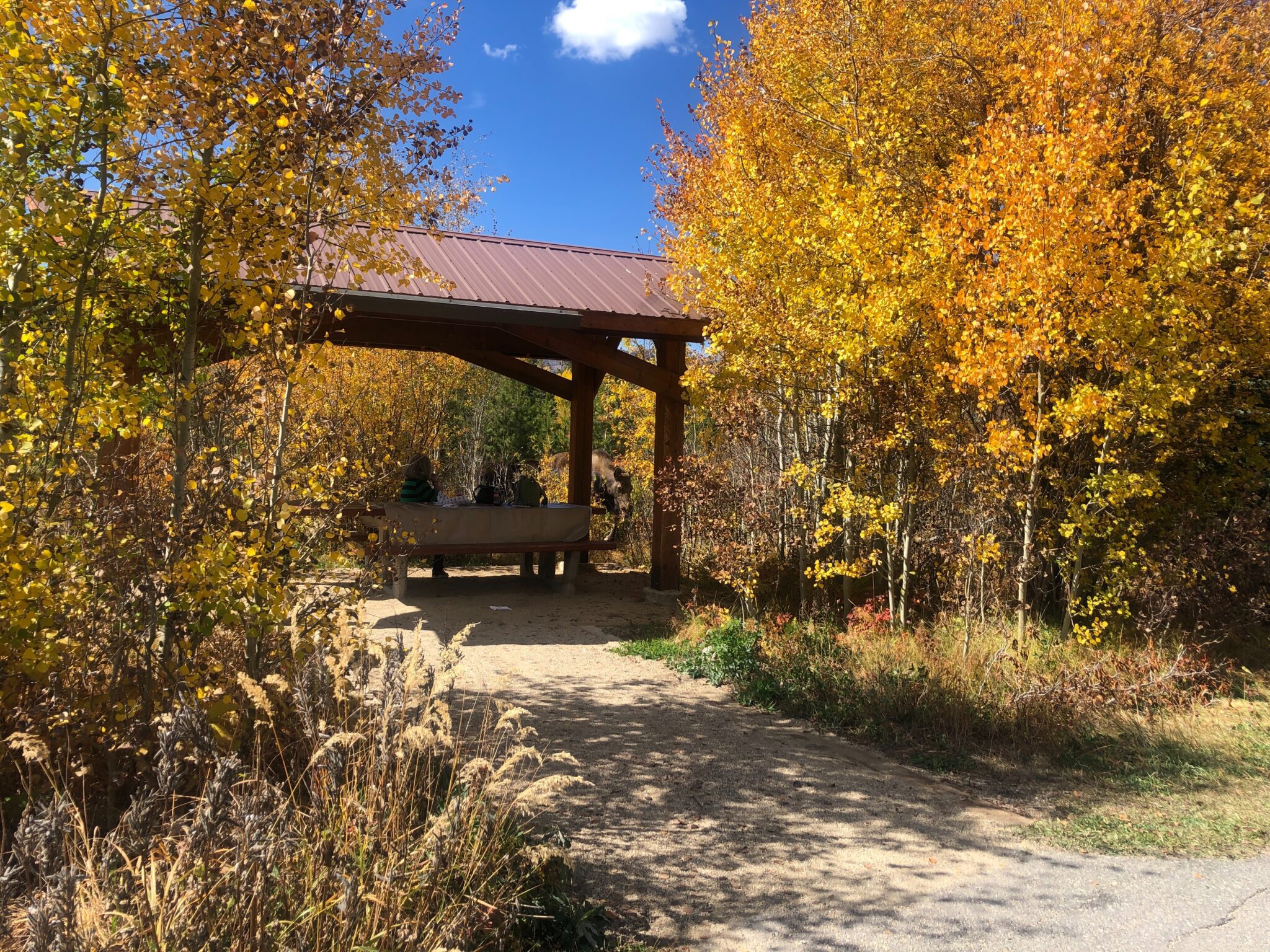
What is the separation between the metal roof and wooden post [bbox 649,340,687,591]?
1.83 feet

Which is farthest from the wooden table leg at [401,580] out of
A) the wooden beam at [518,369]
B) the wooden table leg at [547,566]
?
the wooden beam at [518,369]

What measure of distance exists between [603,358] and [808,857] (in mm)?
6364

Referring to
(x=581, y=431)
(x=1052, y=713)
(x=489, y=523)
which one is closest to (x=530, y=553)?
(x=489, y=523)

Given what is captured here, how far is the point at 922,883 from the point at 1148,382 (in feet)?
12.6

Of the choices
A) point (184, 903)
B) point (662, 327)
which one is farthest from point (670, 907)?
point (662, 327)

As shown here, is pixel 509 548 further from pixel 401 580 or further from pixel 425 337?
pixel 425 337

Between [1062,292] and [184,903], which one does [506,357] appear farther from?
[184,903]

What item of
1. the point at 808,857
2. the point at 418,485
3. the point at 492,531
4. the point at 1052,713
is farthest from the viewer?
the point at 418,485

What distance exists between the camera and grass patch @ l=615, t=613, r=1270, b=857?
4.11m

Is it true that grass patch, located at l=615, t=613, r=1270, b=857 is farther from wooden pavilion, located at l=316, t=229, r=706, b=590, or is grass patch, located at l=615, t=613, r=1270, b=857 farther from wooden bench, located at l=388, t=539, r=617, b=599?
wooden bench, located at l=388, t=539, r=617, b=599

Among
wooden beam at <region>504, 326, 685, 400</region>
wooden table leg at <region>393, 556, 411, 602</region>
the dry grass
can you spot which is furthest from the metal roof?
the dry grass

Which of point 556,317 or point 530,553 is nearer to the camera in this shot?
point 556,317

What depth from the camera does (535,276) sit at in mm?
9258

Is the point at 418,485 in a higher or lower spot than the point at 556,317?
lower
